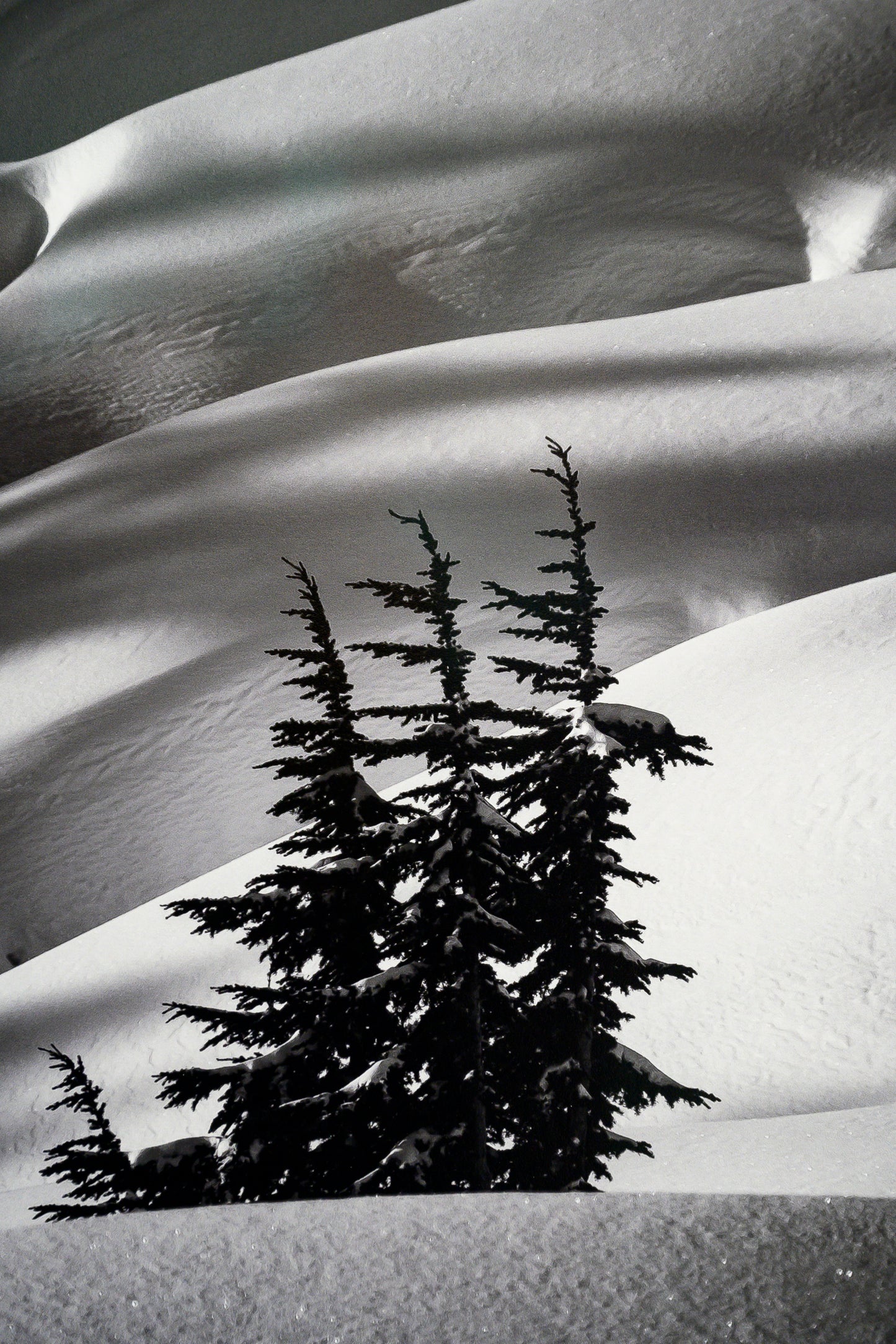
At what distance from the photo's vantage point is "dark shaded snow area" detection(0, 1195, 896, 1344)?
171cm

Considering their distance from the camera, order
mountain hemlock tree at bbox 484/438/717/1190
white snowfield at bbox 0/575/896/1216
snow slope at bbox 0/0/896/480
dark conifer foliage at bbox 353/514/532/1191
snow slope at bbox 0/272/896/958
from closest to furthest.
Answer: dark conifer foliage at bbox 353/514/532/1191 → mountain hemlock tree at bbox 484/438/717/1190 → white snowfield at bbox 0/575/896/1216 → snow slope at bbox 0/272/896/958 → snow slope at bbox 0/0/896/480

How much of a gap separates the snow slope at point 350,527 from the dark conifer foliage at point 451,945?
5091 mm

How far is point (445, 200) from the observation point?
1684 centimetres

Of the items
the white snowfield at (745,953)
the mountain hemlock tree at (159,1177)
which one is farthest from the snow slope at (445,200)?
the mountain hemlock tree at (159,1177)

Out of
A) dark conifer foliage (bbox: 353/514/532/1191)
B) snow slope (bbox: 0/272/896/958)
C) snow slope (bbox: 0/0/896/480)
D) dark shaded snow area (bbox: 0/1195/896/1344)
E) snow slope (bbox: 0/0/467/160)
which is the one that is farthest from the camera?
snow slope (bbox: 0/0/467/160)

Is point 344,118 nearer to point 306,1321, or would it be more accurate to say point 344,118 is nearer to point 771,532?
point 771,532

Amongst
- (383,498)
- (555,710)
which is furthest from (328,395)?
(555,710)

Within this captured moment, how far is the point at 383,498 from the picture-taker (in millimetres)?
11086

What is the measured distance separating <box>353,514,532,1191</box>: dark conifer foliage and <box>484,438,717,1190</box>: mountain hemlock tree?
0.45 feet

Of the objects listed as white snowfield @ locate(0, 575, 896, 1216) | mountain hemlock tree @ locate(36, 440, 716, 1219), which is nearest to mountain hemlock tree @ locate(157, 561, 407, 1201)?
mountain hemlock tree @ locate(36, 440, 716, 1219)

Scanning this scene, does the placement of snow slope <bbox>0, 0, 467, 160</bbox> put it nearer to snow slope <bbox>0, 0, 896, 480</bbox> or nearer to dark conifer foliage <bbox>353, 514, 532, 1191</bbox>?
snow slope <bbox>0, 0, 896, 480</bbox>

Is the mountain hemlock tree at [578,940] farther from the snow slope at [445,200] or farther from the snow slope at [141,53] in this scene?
the snow slope at [141,53]

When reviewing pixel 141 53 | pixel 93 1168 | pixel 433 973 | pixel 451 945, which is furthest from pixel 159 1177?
pixel 141 53

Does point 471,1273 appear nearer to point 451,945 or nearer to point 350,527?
point 451,945
